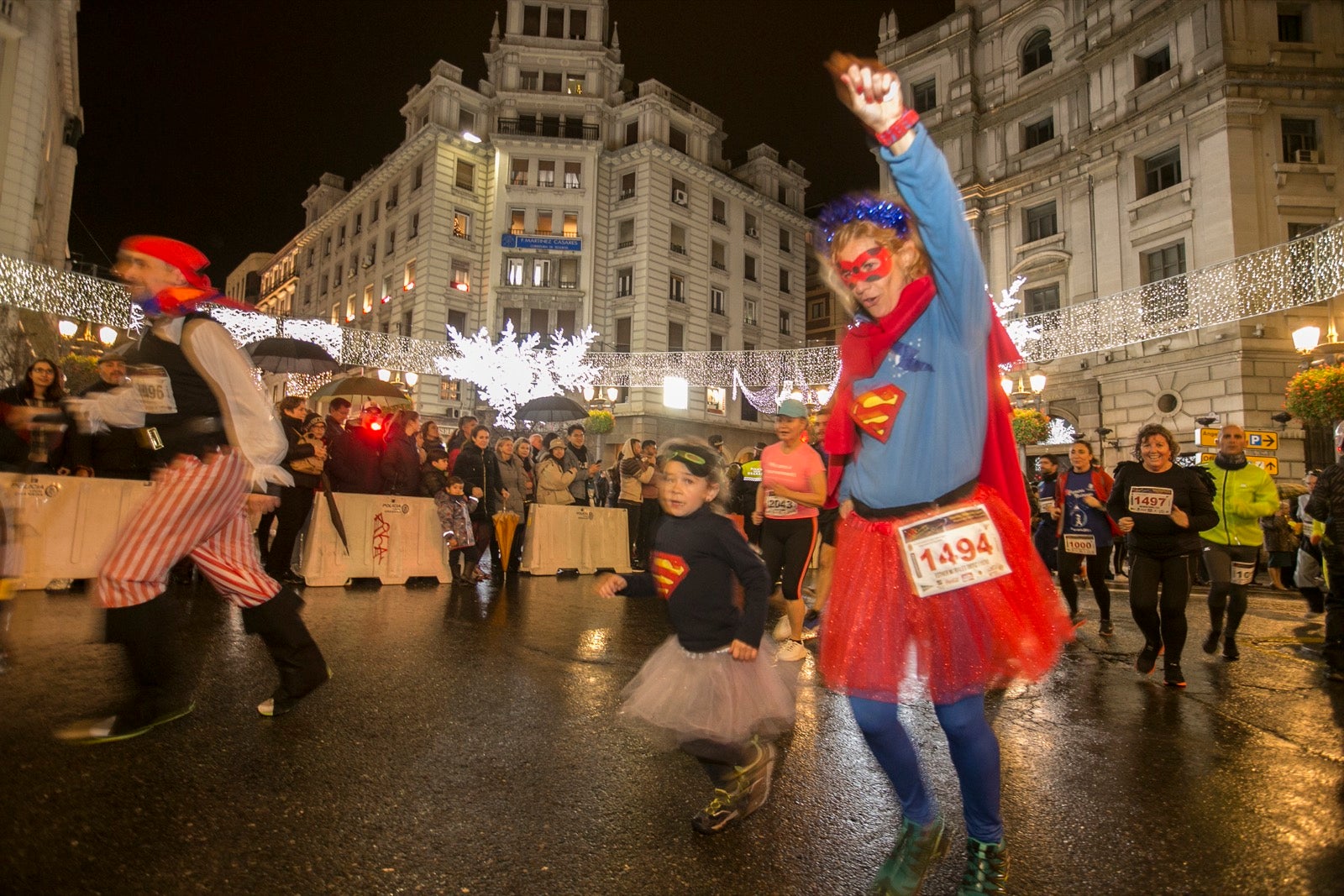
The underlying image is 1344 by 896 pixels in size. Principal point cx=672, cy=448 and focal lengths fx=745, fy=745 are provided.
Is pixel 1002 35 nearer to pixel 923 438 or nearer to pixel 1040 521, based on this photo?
pixel 1040 521

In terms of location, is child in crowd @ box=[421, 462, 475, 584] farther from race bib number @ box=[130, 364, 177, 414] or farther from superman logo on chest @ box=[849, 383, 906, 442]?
superman logo on chest @ box=[849, 383, 906, 442]

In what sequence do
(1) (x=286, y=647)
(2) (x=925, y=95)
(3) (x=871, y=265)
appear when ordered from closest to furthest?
(3) (x=871, y=265), (1) (x=286, y=647), (2) (x=925, y=95)

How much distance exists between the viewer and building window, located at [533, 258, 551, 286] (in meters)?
39.9

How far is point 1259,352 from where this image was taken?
2123 cm

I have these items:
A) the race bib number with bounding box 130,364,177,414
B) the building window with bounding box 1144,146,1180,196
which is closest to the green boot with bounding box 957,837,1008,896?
the race bib number with bounding box 130,364,177,414

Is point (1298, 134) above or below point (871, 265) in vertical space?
above

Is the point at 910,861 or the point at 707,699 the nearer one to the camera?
the point at 910,861

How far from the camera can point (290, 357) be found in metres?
12.7

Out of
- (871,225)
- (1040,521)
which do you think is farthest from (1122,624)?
(871,225)

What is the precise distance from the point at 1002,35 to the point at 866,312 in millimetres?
34097

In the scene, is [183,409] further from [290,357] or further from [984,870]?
[290,357]

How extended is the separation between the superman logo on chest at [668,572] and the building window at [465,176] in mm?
41293

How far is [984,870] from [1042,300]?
2927 cm

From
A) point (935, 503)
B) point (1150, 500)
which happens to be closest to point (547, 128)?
point (1150, 500)
